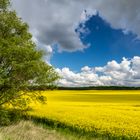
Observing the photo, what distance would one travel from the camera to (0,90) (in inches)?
1020

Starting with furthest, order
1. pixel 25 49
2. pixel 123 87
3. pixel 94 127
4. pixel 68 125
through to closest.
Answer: pixel 123 87, pixel 25 49, pixel 68 125, pixel 94 127

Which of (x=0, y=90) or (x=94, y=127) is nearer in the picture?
(x=94, y=127)

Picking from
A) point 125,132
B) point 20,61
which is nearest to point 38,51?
point 20,61

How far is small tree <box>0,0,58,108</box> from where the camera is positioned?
971 inches

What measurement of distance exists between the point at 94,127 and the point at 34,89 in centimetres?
831

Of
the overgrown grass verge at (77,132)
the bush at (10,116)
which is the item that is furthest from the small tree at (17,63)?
the overgrown grass verge at (77,132)

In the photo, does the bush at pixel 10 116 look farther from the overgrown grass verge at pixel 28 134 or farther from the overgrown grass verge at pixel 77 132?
the overgrown grass verge at pixel 28 134

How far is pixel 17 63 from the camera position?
2525 centimetres

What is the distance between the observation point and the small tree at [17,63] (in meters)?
24.7

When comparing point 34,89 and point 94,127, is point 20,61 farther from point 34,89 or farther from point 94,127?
point 94,127

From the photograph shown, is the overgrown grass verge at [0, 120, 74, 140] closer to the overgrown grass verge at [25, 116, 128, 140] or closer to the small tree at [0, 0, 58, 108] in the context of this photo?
the overgrown grass verge at [25, 116, 128, 140]

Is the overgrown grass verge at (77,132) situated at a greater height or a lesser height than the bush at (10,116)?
lesser

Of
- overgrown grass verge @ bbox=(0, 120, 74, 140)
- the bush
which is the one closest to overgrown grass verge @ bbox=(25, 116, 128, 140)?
overgrown grass verge @ bbox=(0, 120, 74, 140)

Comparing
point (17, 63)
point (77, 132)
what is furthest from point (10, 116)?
point (77, 132)
